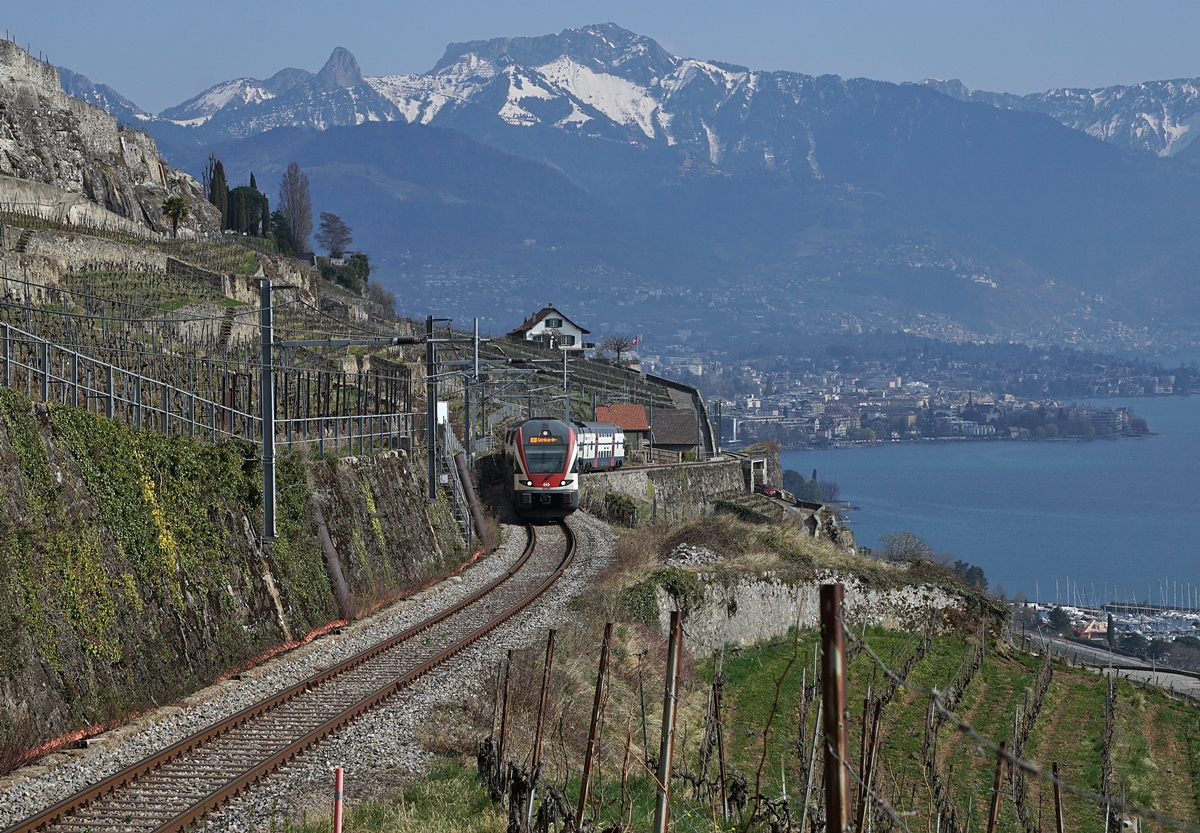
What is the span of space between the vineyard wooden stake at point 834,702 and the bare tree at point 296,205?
406 ft

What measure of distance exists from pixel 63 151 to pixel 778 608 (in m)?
52.9

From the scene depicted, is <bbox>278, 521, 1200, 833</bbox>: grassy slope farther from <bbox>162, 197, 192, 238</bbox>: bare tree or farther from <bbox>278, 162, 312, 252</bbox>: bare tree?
<bbox>278, 162, 312, 252</bbox>: bare tree

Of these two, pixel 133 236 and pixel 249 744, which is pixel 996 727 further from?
pixel 133 236

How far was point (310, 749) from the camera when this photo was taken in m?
12.9

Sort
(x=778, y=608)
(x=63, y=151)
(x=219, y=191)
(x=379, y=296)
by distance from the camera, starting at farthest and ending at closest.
A: (x=379, y=296)
(x=219, y=191)
(x=63, y=151)
(x=778, y=608)

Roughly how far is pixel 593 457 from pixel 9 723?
40.6 metres

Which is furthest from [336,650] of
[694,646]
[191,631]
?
[694,646]

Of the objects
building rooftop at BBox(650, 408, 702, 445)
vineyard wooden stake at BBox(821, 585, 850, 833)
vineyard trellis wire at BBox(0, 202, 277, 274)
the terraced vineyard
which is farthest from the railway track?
building rooftop at BBox(650, 408, 702, 445)

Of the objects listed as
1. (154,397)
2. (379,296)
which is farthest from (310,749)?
(379,296)

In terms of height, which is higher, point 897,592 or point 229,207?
point 229,207

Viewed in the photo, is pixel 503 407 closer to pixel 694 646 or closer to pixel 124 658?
pixel 694 646

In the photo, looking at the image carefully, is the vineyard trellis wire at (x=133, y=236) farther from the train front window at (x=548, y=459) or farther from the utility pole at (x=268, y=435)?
the utility pole at (x=268, y=435)

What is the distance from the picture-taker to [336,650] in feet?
59.9

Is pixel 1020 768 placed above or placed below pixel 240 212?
below
